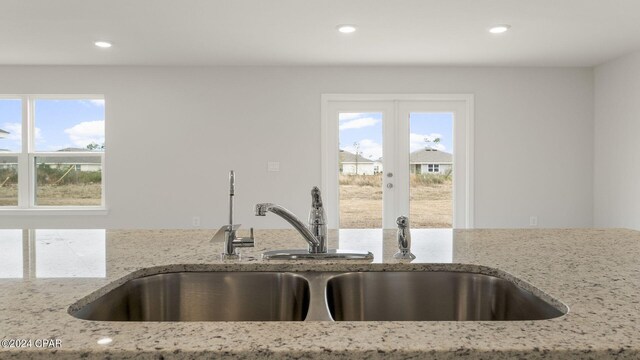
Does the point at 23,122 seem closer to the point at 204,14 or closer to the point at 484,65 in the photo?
the point at 204,14

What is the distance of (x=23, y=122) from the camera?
17.2 ft

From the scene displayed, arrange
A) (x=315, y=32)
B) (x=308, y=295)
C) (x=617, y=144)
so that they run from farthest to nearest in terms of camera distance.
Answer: (x=617, y=144) → (x=315, y=32) → (x=308, y=295)

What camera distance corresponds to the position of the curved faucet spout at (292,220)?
1.17m

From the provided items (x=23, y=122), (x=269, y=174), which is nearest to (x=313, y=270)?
(x=269, y=174)

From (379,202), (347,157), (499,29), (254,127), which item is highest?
(499,29)

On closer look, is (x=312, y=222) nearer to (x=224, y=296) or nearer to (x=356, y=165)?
(x=224, y=296)

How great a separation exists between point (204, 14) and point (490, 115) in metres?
3.48

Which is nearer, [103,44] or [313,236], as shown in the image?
[313,236]

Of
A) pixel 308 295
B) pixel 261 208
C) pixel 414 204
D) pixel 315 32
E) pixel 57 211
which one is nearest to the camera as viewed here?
pixel 308 295

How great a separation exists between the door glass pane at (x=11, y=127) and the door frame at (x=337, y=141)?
3.66 m

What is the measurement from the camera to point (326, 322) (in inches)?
27.2

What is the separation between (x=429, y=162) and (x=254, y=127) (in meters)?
2.14

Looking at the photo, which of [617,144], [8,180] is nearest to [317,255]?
[617,144]

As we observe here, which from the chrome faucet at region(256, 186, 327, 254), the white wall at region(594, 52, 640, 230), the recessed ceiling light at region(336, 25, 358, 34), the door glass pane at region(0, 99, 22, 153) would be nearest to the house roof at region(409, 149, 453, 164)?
the white wall at region(594, 52, 640, 230)
